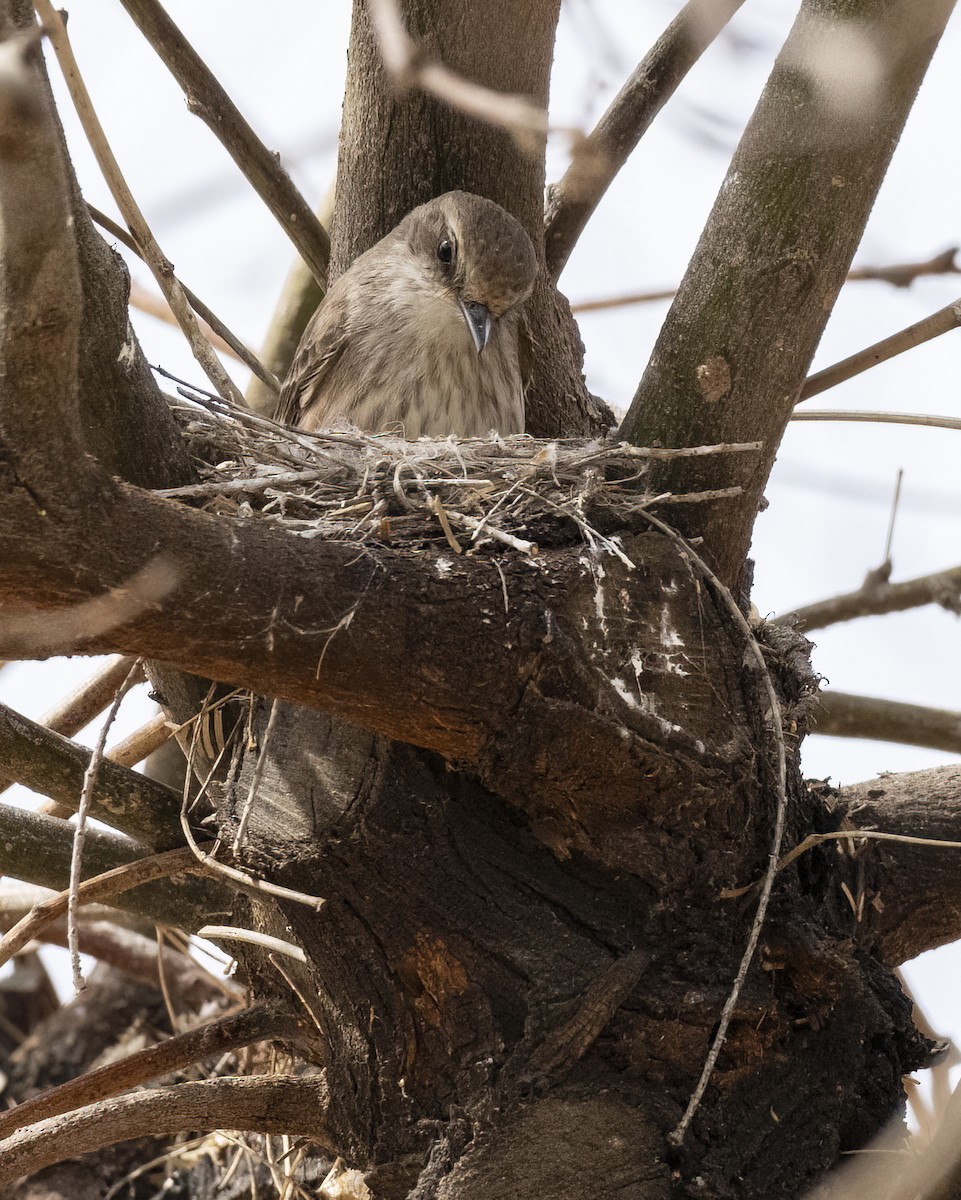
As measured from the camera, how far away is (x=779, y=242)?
9.07 ft

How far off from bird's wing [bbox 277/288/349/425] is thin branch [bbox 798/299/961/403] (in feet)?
4.90

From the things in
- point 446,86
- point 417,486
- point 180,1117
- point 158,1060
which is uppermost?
point 446,86

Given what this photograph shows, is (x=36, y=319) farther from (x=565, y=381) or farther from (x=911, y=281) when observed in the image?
(x=565, y=381)

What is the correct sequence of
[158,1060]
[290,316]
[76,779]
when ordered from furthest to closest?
[290,316] < [76,779] < [158,1060]

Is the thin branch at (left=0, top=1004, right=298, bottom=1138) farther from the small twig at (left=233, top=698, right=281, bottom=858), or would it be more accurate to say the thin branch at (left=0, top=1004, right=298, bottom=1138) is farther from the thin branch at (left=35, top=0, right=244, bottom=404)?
the thin branch at (left=35, top=0, right=244, bottom=404)

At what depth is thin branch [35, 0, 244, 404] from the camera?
8.19 feet

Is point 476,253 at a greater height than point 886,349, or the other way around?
point 476,253

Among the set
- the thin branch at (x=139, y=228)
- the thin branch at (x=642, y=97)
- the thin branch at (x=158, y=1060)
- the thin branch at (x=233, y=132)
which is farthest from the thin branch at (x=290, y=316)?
the thin branch at (x=158, y=1060)

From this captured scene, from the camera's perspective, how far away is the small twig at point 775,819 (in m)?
2.51

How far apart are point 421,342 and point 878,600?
202 centimetres

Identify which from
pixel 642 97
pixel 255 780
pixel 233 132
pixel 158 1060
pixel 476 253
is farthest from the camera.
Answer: pixel 642 97

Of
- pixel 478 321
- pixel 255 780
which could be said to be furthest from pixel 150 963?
pixel 478 321

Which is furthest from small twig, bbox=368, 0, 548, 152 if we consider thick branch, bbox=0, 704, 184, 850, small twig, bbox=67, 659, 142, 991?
thick branch, bbox=0, 704, 184, 850

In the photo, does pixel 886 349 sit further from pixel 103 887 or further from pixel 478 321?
pixel 103 887
